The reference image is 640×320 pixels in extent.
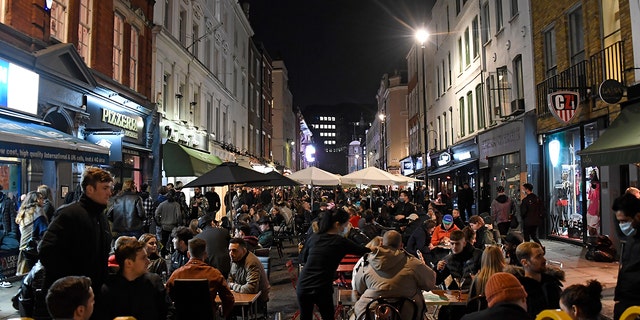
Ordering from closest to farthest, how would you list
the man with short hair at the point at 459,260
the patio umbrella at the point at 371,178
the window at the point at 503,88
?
the man with short hair at the point at 459,260 < the patio umbrella at the point at 371,178 < the window at the point at 503,88

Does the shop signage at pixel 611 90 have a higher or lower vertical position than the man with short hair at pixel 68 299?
higher

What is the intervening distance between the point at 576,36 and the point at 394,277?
12.6 meters

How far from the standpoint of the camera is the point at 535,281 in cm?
493

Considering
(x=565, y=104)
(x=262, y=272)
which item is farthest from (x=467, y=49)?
(x=262, y=272)

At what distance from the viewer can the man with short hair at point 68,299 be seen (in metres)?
3.14

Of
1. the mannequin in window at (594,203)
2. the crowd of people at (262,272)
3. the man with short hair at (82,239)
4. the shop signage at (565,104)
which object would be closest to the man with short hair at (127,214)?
the crowd of people at (262,272)

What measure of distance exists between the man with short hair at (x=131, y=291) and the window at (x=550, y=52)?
1523 cm

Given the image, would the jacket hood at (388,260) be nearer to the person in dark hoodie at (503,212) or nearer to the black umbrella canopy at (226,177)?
the black umbrella canopy at (226,177)

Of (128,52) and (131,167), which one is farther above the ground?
(128,52)

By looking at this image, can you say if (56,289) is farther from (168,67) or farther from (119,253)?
(168,67)

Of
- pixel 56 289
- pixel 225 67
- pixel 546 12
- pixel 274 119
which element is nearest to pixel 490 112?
pixel 546 12

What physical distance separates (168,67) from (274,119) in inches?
1466

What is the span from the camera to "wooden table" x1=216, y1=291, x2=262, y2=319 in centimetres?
586

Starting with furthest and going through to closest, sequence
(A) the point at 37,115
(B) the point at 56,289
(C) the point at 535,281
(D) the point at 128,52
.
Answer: (D) the point at 128,52 < (A) the point at 37,115 < (C) the point at 535,281 < (B) the point at 56,289
